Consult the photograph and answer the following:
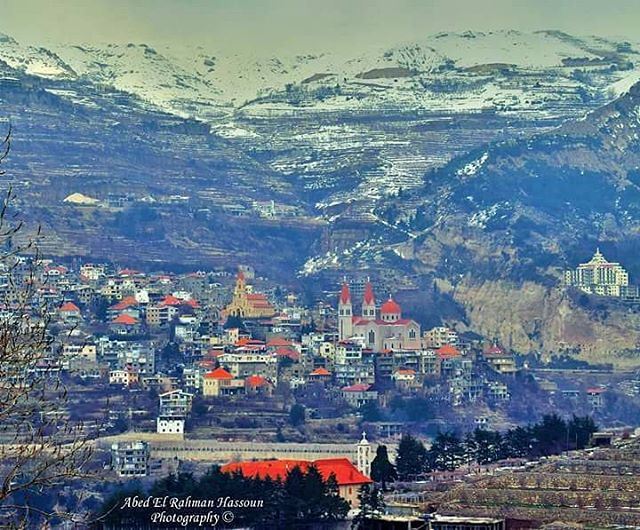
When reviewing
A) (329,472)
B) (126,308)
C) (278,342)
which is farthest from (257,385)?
(329,472)

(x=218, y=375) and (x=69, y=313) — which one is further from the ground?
(x=69, y=313)

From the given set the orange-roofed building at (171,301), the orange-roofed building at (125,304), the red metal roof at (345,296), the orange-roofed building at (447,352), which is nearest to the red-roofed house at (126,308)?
the orange-roofed building at (125,304)

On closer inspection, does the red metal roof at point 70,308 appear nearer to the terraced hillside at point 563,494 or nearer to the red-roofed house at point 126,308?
the red-roofed house at point 126,308

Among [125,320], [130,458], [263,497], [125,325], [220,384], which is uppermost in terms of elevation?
[125,320]

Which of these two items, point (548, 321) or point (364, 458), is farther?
point (548, 321)

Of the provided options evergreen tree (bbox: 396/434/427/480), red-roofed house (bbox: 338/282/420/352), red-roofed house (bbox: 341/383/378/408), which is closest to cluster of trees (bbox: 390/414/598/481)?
evergreen tree (bbox: 396/434/427/480)

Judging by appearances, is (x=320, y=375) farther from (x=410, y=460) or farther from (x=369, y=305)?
(x=410, y=460)

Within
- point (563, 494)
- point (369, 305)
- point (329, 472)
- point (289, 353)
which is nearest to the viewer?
point (563, 494)

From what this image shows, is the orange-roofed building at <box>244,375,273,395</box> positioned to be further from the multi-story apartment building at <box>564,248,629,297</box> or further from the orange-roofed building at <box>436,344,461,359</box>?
the multi-story apartment building at <box>564,248,629,297</box>
